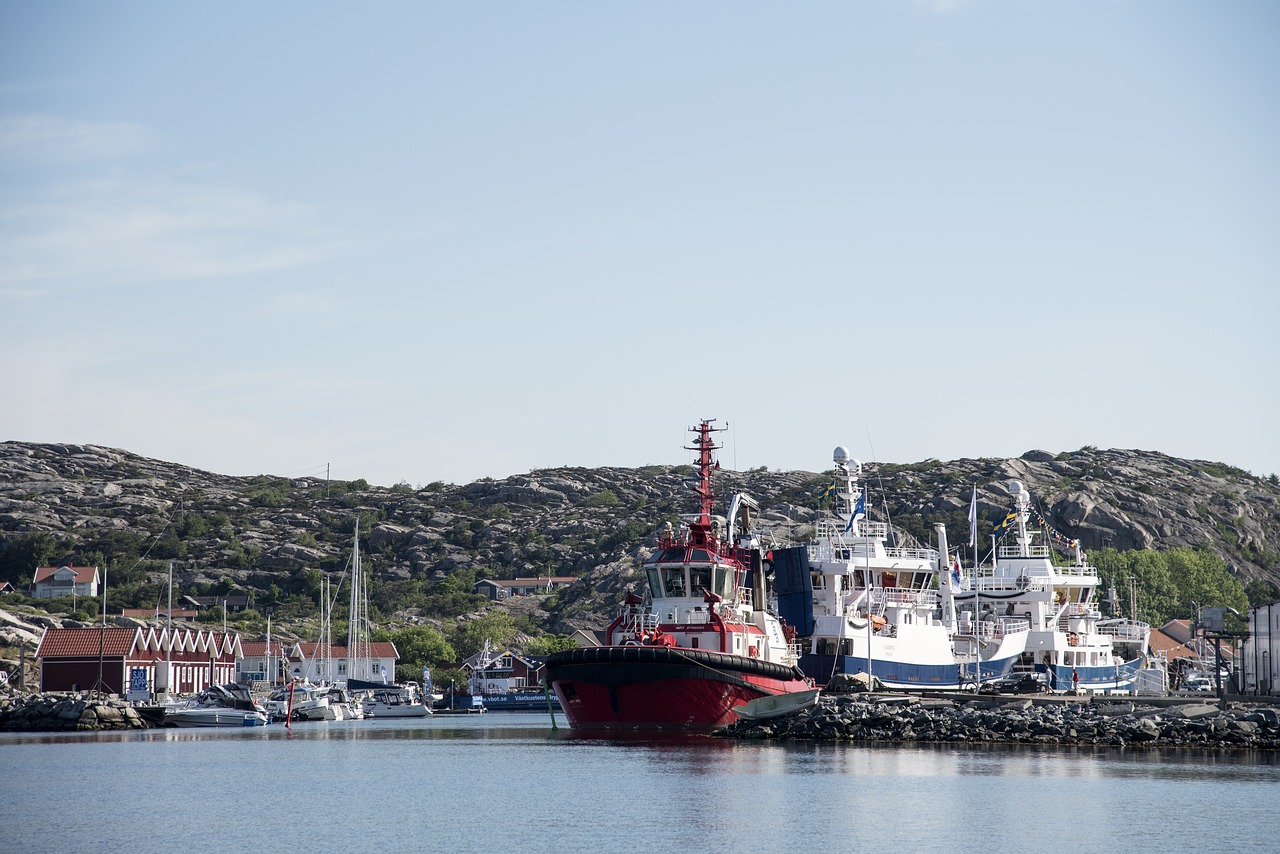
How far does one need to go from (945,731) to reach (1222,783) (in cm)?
1596

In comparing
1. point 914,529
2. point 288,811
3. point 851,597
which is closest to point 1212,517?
point 914,529

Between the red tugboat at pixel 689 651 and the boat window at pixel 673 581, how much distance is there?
0.14 feet

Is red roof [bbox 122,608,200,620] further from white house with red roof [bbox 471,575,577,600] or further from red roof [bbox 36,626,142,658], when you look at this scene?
red roof [bbox 36,626,142,658]

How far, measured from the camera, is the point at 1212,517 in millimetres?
179375

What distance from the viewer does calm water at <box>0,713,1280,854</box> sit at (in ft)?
114

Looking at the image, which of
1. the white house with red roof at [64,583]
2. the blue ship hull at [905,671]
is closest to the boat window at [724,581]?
the blue ship hull at [905,671]

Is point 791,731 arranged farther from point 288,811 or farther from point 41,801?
point 41,801

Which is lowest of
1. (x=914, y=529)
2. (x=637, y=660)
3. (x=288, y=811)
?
(x=288, y=811)

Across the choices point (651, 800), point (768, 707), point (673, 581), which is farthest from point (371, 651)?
point (651, 800)

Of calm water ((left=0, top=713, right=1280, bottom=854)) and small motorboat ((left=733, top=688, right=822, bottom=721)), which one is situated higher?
small motorboat ((left=733, top=688, right=822, bottom=721))

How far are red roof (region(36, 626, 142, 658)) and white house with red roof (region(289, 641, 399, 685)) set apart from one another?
88.6 feet

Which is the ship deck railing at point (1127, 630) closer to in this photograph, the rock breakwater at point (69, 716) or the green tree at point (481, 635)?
the rock breakwater at point (69, 716)

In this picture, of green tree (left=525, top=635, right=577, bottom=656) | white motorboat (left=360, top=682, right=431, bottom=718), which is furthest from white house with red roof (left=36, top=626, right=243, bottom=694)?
green tree (left=525, top=635, right=577, bottom=656)

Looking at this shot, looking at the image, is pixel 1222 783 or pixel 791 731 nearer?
pixel 1222 783
